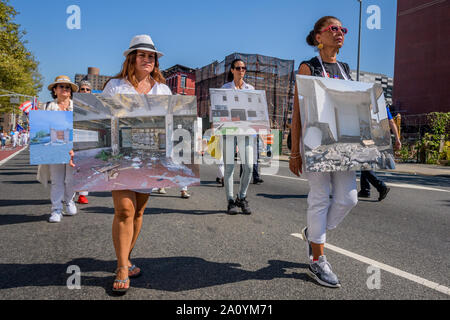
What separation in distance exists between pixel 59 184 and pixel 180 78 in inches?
2385

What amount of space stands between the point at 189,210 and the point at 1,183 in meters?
5.83

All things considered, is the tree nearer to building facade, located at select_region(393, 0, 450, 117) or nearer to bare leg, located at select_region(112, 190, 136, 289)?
bare leg, located at select_region(112, 190, 136, 289)

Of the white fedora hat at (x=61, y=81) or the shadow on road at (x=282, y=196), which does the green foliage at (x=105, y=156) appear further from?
the shadow on road at (x=282, y=196)

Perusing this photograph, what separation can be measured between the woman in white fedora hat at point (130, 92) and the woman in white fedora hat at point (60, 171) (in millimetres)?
2403

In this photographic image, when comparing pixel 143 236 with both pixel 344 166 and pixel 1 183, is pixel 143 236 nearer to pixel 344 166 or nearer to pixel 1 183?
pixel 344 166

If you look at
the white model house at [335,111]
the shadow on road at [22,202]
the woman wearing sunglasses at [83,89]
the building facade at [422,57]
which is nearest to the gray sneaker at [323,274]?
the white model house at [335,111]

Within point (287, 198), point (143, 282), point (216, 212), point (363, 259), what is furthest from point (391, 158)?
point (287, 198)

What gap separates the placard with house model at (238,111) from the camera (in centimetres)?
493

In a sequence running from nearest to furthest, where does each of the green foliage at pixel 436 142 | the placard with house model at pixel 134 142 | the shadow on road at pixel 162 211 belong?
1. the placard with house model at pixel 134 142
2. the shadow on road at pixel 162 211
3. the green foliage at pixel 436 142

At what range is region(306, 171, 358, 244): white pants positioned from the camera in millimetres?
2611

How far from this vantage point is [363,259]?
3131mm

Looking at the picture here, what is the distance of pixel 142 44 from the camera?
2.60m

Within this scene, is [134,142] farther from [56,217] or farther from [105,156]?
[56,217]

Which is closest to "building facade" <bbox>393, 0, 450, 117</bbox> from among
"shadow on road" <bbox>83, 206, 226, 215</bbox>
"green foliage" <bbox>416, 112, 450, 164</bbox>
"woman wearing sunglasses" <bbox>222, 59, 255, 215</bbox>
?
"green foliage" <bbox>416, 112, 450, 164</bbox>
